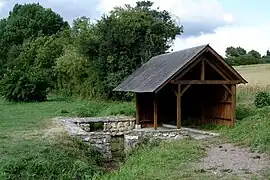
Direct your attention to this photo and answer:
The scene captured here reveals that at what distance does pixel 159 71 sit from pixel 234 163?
7565mm

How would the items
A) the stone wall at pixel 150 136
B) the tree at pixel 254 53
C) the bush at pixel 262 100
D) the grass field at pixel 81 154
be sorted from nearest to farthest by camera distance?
the grass field at pixel 81 154, the stone wall at pixel 150 136, the bush at pixel 262 100, the tree at pixel 254 53

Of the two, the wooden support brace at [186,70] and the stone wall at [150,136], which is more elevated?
the wooden support brace at [186,70]

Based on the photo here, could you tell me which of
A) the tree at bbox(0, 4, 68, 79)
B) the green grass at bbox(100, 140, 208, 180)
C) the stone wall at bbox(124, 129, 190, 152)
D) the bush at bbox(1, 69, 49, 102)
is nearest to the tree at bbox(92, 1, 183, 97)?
the bush at bbox(1, 69, 49, 102)

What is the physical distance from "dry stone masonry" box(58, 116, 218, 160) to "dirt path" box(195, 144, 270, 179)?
2888 millimetres

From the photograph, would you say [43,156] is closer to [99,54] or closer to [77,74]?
[99,54]

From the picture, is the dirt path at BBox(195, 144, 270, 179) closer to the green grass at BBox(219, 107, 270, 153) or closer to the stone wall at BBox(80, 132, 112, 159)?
the green grass at BBox(219, 107, 270, 153)

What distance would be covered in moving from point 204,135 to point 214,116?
284 cm

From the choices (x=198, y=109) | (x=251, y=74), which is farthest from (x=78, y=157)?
(x=251, y=74)

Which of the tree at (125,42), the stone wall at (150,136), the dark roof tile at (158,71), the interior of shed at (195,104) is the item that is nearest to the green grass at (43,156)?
the stone wall at (150,136)

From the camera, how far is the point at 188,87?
16656mm

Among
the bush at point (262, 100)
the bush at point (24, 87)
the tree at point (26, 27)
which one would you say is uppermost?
the tree at point (26, 27)

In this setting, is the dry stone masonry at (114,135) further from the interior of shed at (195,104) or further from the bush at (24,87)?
the bush at (24,87)

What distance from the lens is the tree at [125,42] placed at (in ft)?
94.3

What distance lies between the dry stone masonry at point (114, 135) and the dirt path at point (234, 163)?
2.89 m
